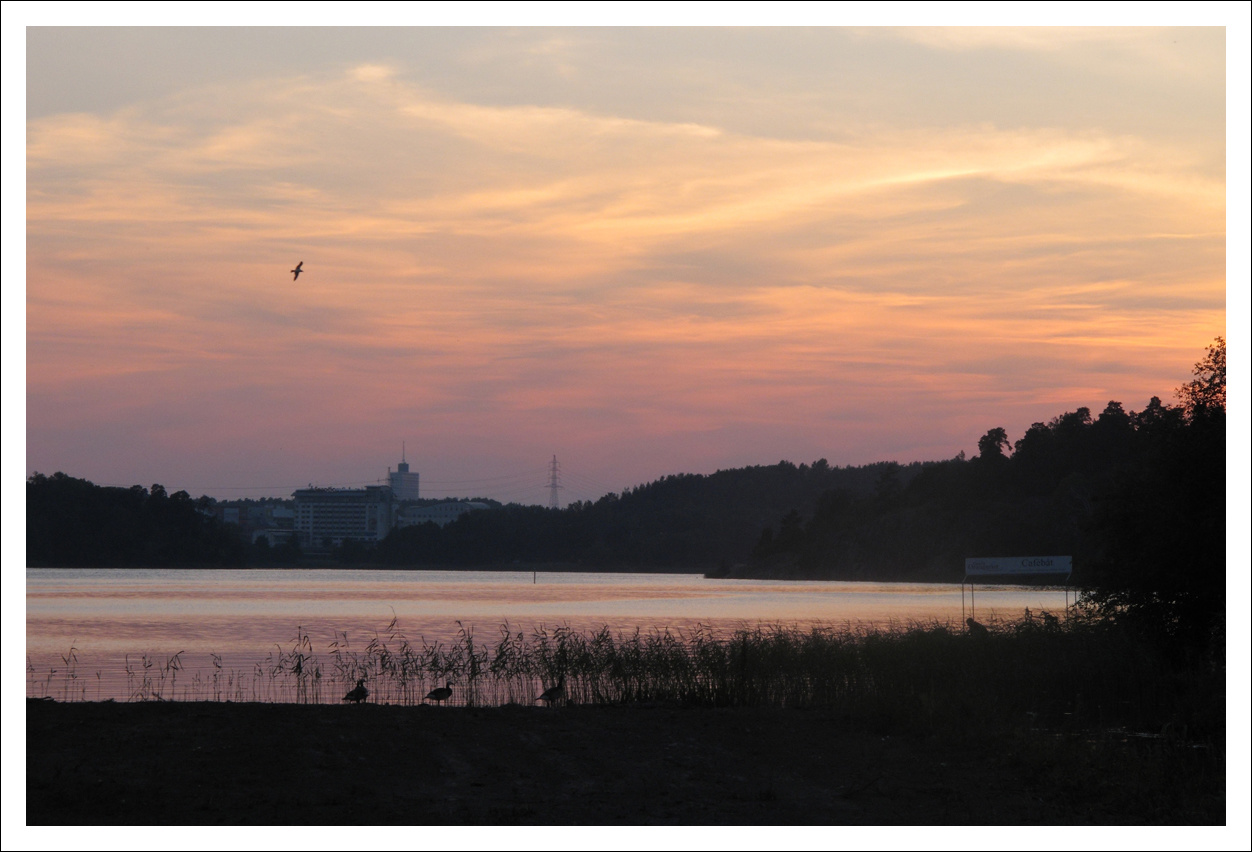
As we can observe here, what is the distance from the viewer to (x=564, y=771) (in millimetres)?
18047

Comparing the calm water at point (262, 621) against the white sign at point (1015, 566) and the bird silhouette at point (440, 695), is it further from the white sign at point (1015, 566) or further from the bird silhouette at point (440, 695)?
the bird silhouette at point (440, 695)


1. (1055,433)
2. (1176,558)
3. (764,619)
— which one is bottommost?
(764,619)

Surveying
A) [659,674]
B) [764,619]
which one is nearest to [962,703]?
[659,674]

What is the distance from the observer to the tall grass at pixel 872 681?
23.5m

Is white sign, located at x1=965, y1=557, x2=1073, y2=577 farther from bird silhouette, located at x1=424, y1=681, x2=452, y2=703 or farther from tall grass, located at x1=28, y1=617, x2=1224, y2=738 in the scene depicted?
bird silhouette, located at x1=424, y1=681, x2=452, y2=703

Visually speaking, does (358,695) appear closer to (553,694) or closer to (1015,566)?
(553,694)

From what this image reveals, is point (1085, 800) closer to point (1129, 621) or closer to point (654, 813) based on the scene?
point (654, 813)

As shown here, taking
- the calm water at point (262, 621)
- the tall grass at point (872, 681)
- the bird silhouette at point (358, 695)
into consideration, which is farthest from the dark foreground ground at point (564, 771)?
the calm water at point (262, 621)

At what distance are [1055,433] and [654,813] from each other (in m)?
189

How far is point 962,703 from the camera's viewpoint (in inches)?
901

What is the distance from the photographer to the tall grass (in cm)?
2347

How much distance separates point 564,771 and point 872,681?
1007 centimetres

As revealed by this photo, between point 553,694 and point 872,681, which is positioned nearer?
point 553,694

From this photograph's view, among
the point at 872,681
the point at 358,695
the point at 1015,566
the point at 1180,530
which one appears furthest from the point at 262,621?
the point at 1180,530
